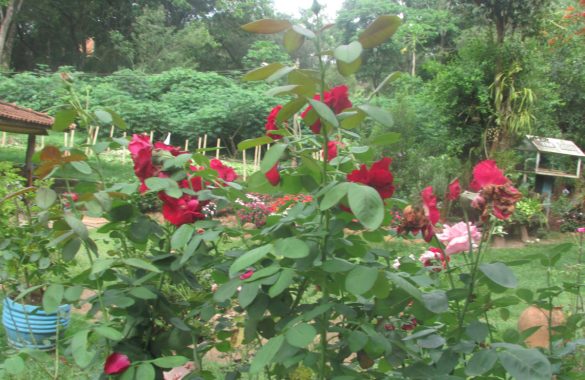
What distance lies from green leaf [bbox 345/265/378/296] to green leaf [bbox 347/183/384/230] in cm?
7

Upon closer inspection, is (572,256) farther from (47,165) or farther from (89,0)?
(89,0)

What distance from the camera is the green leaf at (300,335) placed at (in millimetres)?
679

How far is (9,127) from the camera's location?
24.1 feet

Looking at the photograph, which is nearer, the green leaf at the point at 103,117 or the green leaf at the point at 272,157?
the green leaf at the point at 272,157

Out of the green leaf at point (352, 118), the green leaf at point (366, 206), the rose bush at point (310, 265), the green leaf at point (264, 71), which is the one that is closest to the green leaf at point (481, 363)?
the rose bush at point (310, 265)

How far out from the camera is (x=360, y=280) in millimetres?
700

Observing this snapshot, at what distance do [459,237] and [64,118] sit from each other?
651mm

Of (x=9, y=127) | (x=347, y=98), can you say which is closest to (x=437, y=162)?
(x=9, y=127)

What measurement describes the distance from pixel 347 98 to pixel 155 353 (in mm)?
506

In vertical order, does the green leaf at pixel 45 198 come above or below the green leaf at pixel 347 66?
below

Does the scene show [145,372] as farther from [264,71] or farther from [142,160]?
[264,71]

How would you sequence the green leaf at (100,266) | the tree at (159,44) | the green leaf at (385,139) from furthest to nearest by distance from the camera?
1. the tree at (159,44)
2. the green leaf at (385,139)
3. the green leaf at (100,266)

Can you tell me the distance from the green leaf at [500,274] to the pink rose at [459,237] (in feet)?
0.30

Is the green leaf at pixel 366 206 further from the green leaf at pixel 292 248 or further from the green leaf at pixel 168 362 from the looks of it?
the green leaf at pixel 168 362
